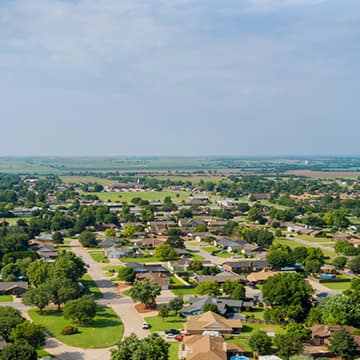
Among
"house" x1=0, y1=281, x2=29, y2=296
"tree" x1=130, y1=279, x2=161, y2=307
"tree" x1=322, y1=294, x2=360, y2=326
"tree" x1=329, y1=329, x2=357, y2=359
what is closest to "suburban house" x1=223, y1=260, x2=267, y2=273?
"tree" x1=130, y1=279, x2=161, y2=307

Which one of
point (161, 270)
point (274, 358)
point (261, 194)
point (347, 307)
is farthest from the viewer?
point (261, 194)

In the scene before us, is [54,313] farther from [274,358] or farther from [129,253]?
[129,253]

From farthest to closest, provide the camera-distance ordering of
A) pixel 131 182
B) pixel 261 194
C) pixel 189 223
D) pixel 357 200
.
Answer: pixel 131 182 → pixel 261 194 → pixel 357 200 → pixel 189 223

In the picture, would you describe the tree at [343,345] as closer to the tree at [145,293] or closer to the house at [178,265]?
the tree at [145,293]

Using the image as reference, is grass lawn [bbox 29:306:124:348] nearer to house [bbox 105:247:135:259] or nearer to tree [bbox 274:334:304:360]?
tree [bbox 274:334:304:360]

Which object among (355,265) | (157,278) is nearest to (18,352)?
(157,278)

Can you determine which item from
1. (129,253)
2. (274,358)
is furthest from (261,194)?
(274,358)

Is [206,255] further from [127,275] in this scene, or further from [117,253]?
[127,275]
